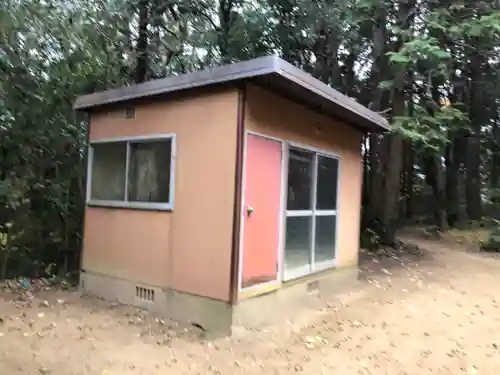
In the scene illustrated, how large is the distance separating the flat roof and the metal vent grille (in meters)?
2.25

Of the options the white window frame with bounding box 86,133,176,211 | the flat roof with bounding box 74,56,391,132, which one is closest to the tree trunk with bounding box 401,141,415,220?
the flat roof with bounding box 74,56,391,132

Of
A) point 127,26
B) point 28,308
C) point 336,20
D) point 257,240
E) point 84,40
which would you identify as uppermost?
point 336,20

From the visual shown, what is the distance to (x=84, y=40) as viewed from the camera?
23.5ft

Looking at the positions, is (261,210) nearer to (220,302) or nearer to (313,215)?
(220,302)

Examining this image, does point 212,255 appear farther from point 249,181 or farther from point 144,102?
point 144,102

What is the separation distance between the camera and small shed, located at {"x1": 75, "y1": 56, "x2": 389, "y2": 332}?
4887 millimetres

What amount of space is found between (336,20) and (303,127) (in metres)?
5.24

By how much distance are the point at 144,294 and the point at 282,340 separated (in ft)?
5.85

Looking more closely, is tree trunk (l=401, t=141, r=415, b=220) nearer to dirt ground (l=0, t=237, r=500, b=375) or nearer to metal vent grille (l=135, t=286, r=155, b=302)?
dirt ground (l=0, t=237, r=500, b=375)

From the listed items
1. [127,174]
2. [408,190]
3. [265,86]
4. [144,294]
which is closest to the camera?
[265,86]

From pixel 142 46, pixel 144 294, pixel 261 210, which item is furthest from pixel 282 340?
pixel 142 46

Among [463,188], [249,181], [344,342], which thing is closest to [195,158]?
[249,181]

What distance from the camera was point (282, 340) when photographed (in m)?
4.82

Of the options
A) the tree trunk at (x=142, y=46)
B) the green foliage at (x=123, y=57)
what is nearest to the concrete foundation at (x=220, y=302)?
the green foliage at (x=123, y=57)
